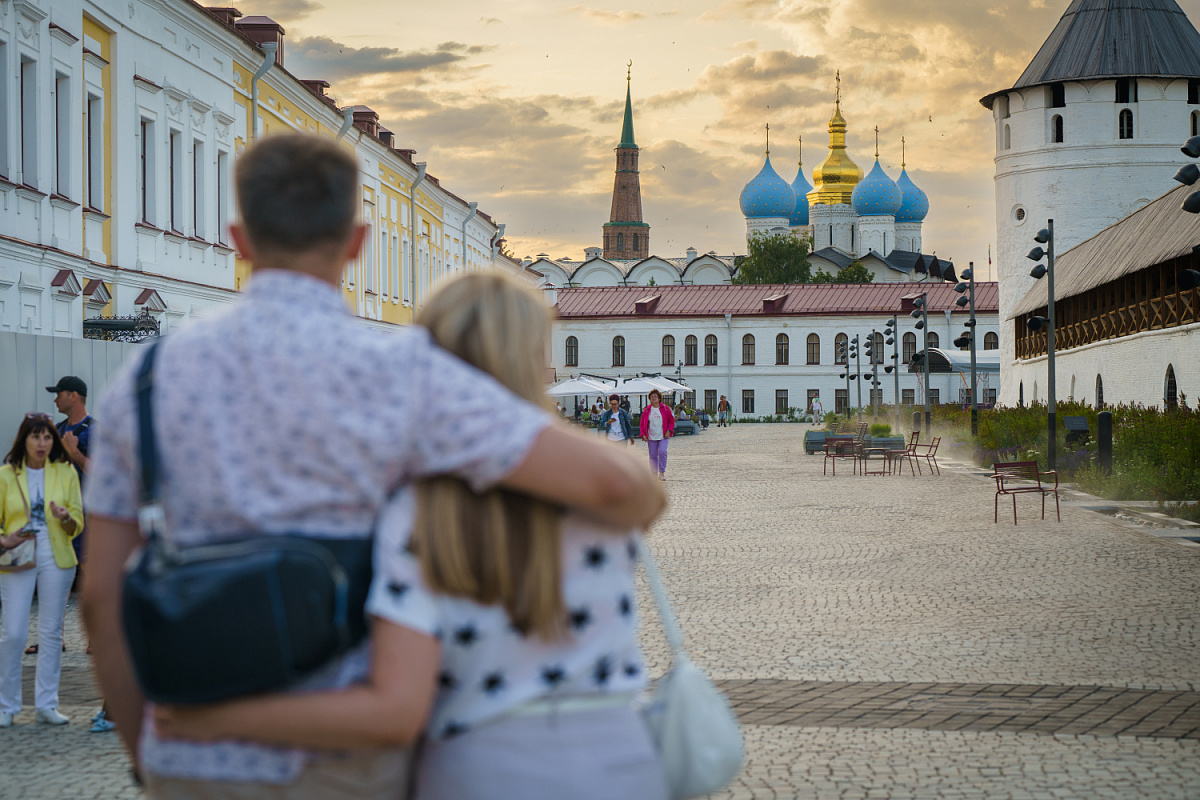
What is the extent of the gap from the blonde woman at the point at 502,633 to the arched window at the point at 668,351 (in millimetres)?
80370

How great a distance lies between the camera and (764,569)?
12125 mm

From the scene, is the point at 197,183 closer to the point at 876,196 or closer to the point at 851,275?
the point at 851,275

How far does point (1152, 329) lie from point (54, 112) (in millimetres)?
25764

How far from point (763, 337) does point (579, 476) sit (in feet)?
263

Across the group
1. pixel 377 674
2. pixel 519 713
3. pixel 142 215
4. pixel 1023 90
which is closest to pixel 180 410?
pixel 377 674

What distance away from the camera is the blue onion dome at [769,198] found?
115 m

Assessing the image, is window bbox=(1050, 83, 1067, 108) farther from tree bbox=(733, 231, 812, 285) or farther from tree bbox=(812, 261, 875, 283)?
tree bbox=(733, 231, 812, 285)

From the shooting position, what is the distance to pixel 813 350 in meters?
80.9

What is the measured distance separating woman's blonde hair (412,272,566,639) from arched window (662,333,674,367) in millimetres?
80364

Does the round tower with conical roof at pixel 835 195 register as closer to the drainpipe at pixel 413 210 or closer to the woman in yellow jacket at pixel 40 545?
the drainpipe at pixel 413 210

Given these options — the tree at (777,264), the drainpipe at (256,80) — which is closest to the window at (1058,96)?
the drainpipe at (256,80)

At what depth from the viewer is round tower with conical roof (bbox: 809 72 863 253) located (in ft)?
374

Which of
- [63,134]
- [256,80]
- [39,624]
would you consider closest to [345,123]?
[256,80]

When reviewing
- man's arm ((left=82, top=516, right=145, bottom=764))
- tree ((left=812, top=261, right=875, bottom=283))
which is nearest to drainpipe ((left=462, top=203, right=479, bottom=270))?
man's arm ((left=82, top=516, right=145, bottom=764))
